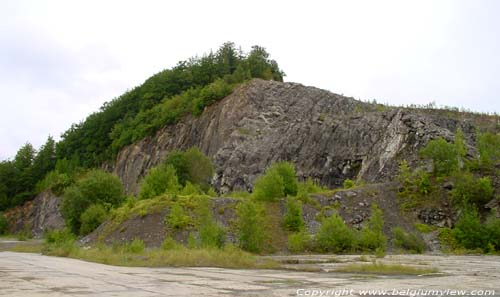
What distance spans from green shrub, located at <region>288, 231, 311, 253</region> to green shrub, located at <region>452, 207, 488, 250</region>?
36.3 feet

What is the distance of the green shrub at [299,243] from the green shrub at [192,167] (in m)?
24.0

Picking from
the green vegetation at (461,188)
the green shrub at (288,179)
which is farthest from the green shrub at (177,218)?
the green vegetation at (461,188)

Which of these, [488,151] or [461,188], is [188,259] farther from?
[488,151]

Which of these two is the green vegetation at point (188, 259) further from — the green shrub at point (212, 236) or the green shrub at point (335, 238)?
the green shrub at point (335, 238)

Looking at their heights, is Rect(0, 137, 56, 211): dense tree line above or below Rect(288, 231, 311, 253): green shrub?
above

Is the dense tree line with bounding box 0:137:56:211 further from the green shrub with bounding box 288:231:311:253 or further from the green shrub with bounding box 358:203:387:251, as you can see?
the green shrub with bounding box 358:203:387:251

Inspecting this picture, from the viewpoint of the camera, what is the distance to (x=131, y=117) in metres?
104

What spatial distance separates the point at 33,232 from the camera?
9062 centimetres

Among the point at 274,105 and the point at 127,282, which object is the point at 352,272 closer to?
the point at 127,282

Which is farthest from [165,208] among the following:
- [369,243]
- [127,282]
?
[127,282]

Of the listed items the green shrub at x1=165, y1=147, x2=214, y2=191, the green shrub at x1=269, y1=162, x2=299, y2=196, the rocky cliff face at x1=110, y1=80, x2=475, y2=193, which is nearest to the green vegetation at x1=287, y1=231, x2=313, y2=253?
the green shrub at x1=269, y1=162, x2=299, y2=196

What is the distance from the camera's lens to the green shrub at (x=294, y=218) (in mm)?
38750

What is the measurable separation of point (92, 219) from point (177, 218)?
43.0 feet

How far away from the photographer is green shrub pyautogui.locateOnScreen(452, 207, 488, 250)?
A: 36281mm
